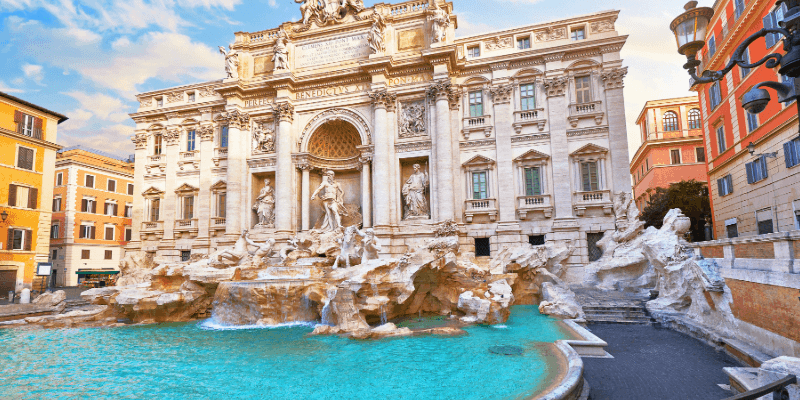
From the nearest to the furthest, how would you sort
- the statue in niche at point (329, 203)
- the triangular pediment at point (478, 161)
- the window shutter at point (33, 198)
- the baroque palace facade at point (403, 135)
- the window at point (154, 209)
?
the baroque palace facade at point (403, 135), the triangular pediment at point (478, 161), the statue in niche at point (329, 203), the window shutter at point (33, 198), the window at point (154, 209)

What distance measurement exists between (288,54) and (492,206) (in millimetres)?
14100

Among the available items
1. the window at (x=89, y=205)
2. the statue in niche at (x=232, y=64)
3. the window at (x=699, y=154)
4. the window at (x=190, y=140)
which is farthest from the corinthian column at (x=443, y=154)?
the window at (x=89, y=205)

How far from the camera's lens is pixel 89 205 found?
33.8m

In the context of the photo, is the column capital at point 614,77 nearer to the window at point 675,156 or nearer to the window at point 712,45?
the window at point 712,45

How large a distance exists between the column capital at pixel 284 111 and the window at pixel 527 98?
39.9 feet

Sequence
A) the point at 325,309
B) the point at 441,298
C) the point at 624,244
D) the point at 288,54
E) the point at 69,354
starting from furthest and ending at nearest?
the point at 288,54 < the point at 624,244 < the point at 441,298 < the point at 325,309 < the point at 69,354

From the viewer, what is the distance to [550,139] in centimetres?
2044

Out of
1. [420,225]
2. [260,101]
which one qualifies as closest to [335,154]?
[260,101]

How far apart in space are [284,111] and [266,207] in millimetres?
5338

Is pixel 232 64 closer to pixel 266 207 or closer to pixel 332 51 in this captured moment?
pixel 332 51

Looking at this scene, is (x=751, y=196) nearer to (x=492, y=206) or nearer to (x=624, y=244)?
(x=624, y=244)

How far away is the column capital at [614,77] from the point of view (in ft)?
64.5

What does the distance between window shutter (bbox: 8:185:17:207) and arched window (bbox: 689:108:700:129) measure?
→ 159 ft

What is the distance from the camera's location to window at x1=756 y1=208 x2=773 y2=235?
54.9ft
